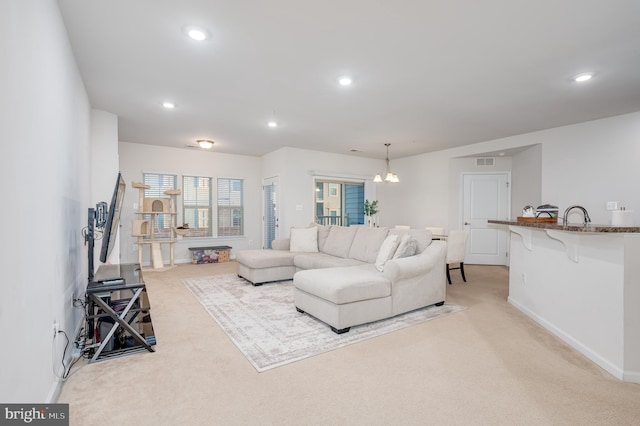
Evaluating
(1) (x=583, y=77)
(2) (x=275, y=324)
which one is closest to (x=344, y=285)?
(2) (x=275, y=324)

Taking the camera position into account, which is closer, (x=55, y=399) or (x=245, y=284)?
(x=55, y=399)

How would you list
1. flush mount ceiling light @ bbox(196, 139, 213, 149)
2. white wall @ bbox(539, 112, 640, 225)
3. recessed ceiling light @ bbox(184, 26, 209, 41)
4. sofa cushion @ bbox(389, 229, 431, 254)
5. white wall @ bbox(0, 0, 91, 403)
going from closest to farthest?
1. white wall @ bbox(0, 0, 91, 403)
2. recessed ceiling light @ bbox(184, 26, 209, 41)
3. sofa cushion @ bbox(389, 229, 431, 254)
4. white wall @ bbox(539, 112, 640, 225)
5. flush mount ceiling light @ bbox(196, 139, 213, 149)

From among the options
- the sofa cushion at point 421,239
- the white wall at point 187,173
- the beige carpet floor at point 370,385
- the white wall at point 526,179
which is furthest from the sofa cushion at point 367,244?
the white wall at point 187,173

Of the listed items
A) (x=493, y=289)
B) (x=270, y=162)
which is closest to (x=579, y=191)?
(x=493, y=289)

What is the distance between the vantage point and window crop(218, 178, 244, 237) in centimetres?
763

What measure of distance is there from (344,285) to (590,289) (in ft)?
6.66

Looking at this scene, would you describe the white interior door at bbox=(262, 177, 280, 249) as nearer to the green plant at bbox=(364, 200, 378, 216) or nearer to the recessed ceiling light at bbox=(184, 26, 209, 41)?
the green plant at bbox=(364, 200, 378, 216)

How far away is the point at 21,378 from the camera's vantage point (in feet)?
4.57

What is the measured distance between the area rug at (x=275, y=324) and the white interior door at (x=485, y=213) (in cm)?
352

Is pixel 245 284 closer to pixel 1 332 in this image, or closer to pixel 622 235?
pixel 1 332

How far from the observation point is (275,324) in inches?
126

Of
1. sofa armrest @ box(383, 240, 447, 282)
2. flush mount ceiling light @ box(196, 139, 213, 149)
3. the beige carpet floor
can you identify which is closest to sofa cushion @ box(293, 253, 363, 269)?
sofa armrest @ box(383, 240, 447, 282)

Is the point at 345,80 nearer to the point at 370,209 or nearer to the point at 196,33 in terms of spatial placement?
the point at 196,33

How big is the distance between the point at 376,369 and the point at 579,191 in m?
4.77
